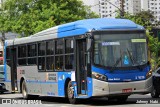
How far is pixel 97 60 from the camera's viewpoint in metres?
16.5

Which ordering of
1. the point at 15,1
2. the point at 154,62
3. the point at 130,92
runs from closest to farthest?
the point at 130,92 → the point at 154,62 → the point at 15,1

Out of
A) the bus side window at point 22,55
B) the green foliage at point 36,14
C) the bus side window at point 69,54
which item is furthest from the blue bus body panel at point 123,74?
the green foliage at point 36,14

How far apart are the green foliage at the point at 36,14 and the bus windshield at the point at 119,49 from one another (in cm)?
3260

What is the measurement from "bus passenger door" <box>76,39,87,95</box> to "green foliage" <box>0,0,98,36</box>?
31606 mm

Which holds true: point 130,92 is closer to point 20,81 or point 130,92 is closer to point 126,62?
point 126,62

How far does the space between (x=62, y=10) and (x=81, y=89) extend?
125 feet

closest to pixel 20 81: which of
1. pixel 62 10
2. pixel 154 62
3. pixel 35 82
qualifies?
pixel 35 82

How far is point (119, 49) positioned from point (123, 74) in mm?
920

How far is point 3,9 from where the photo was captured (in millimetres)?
60500

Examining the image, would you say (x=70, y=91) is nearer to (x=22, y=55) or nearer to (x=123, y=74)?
(x=123, y=74)

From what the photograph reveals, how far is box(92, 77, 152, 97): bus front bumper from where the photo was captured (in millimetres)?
16234

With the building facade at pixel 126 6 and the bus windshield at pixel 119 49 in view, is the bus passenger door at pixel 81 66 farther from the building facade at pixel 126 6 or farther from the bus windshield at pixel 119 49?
the building facade at pixel 126 6

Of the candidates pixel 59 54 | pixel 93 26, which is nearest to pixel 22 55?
pixel 59 54

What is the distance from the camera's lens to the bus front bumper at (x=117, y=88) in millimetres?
16234
